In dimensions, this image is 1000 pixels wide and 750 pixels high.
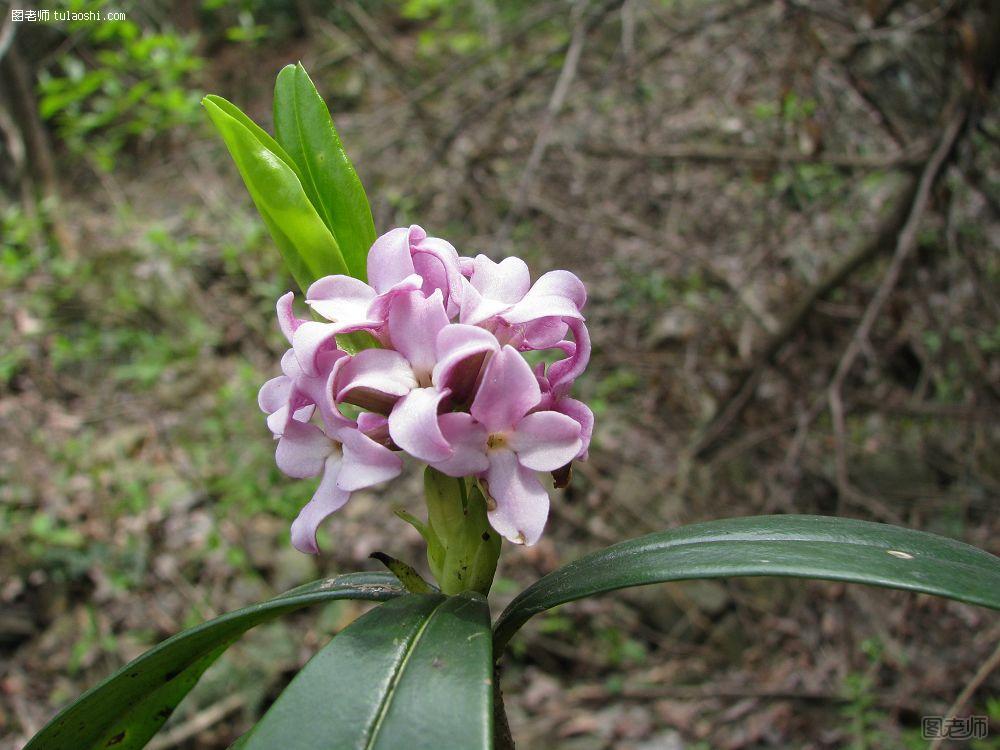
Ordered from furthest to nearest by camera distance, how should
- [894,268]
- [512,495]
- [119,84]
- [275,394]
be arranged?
[119,84] → [894,268] → [275,394] → [512,495]

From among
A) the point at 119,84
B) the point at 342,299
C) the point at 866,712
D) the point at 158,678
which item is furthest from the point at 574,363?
the point at 119,84

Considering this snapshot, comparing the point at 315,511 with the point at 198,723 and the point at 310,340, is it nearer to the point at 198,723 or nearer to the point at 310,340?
the point at 310,340

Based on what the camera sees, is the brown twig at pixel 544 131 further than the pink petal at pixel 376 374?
Yes

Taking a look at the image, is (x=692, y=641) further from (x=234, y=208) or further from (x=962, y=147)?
(x=234, y=208)

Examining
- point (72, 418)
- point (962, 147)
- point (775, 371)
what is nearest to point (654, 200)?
point (775, 371)

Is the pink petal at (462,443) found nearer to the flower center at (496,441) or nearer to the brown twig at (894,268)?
the flower center at (496,441)

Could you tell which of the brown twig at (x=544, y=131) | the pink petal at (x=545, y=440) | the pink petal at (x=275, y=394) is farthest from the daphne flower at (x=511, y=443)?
the brown twig at (x=544, y=131)
